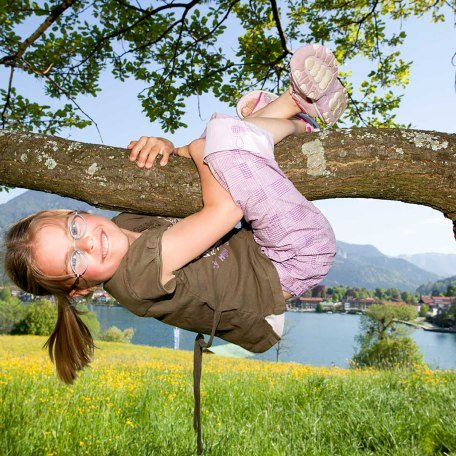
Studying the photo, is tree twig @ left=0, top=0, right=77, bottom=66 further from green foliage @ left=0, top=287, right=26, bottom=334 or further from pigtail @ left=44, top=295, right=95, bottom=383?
green foliage @ left=0, top=287, right=26, bottom=334

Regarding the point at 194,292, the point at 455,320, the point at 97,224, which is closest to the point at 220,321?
the point at 194,292

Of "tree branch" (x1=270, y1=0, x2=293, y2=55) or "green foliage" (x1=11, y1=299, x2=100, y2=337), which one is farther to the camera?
"green foliage" (x1=11, y1=299, x2=100, y2=337)

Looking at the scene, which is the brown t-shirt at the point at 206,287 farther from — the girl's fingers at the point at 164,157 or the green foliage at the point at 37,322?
the green foliage at the point at 37,322

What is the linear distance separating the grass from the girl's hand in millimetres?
3024

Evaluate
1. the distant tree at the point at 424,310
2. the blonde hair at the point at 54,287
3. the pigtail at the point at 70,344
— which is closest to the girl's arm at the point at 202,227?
the blonde hair at the point at 54,287

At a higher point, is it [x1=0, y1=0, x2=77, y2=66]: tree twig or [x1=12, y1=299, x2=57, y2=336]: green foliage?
[x1=0, y1=0, x2=77, y2=66]: tree twig

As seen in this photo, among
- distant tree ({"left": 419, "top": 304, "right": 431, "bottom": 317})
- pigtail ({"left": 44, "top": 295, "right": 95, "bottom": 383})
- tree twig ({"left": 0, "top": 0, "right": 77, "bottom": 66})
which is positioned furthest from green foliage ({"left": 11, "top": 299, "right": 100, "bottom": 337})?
distant tree ({"left": 419, "top": 304, "right": 431, "bottom": 317})

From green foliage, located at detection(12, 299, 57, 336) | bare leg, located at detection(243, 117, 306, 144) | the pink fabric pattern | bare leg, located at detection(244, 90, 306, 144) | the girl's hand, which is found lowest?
green foliage, located at detection(12, 299, 57, 336)

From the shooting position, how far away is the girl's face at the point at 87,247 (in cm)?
210

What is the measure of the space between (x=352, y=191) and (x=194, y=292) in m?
0.88

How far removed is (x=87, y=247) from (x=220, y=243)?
2.15 feet

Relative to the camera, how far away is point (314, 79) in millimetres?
2373

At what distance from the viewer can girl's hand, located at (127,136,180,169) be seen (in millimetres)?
2164

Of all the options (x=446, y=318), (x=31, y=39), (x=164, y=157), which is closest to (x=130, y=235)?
(x=164, y=157)
